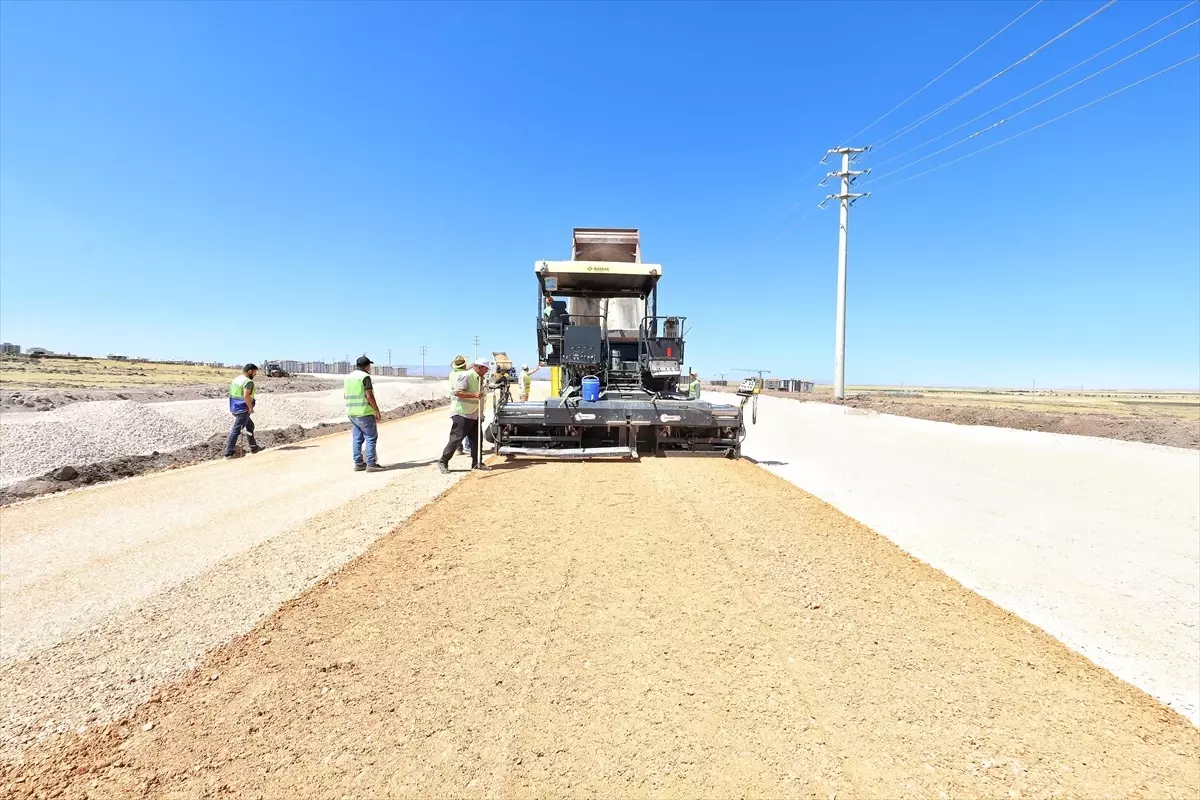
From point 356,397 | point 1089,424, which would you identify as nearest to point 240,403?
point 356,397

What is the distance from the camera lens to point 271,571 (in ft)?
13.7

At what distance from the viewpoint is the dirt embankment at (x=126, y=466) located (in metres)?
7.46

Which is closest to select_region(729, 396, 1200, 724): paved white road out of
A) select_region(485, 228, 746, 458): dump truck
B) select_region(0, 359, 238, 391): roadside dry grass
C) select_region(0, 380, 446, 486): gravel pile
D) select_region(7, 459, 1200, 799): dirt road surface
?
select_region(7, 459, 1200, 799): dirt road surface

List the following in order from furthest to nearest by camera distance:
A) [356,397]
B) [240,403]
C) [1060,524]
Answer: [240,403], [356,397], [1060,524]

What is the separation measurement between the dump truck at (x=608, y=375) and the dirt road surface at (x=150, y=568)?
1789mm

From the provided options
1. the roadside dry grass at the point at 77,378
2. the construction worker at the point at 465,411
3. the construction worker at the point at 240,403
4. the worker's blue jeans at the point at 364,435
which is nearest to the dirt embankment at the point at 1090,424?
the construction worker at the point at 465,411

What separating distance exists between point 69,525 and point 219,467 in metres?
3.67

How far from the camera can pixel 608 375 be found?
10.4m

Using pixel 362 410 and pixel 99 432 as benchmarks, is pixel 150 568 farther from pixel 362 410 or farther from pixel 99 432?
pixel 99 432

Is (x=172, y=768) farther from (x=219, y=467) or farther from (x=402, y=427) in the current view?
(x=402, y=427)

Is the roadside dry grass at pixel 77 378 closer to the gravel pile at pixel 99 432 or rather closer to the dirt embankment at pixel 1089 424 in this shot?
the gravel pile at pixel 99 432

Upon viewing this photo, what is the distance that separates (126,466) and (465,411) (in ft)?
21.2

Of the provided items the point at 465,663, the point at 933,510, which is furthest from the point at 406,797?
the point at 933,510

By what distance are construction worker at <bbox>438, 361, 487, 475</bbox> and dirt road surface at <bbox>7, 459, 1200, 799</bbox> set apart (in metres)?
3.83
